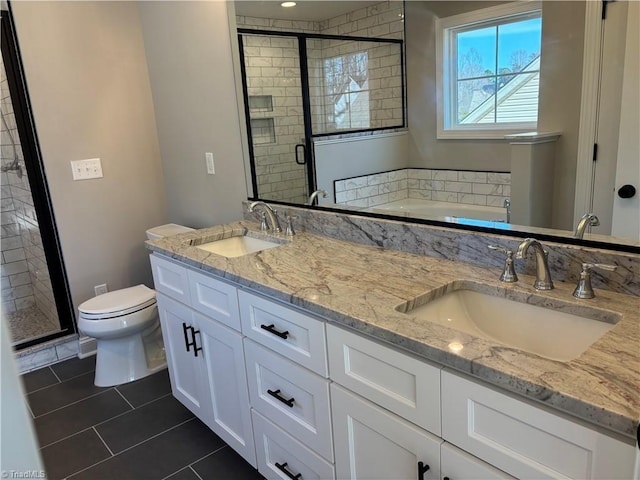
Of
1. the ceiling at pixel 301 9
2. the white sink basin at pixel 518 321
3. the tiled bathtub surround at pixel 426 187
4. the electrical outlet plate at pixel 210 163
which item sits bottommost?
the white sink basin at pixel 518 321

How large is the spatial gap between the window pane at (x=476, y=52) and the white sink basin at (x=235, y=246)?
3.78 feet

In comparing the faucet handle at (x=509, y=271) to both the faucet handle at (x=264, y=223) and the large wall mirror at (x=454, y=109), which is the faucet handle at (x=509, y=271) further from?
the faucet handle at (x=264, y=223)

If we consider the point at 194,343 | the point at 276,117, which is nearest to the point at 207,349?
the point at 194,343

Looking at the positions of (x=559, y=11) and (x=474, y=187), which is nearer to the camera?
(x=559, y=11)

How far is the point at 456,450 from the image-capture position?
3.59 feet

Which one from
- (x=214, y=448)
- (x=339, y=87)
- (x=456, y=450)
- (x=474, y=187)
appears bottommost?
(x=214, y=448)

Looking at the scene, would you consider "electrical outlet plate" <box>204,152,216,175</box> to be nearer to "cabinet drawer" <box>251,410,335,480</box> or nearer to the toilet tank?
the toilet tank

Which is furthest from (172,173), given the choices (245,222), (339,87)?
(339,87)

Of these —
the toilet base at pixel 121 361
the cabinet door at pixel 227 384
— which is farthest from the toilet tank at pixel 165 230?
the cabinet door at pixel 227 384

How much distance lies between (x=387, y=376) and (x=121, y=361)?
2.05 m

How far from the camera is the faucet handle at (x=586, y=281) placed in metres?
1.25

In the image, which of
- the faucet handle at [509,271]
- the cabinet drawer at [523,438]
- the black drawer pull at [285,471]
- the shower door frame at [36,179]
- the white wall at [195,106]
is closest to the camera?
the cabinet drawer at [523,438]

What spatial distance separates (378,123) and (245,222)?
0.98 metres

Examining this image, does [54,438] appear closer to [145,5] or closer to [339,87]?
[339,87]
